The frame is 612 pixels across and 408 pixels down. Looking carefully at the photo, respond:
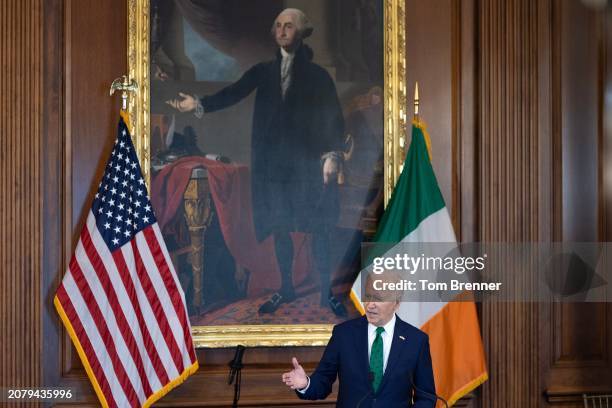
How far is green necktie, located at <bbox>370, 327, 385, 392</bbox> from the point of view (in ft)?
13.0

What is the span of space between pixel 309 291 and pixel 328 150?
104 centimetres

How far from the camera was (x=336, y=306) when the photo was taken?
222 inches

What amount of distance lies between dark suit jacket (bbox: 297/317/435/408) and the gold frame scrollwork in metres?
1.46

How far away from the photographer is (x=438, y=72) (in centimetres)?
583

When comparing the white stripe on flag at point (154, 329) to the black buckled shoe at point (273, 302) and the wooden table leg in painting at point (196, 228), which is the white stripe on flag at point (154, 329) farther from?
the black buckled shoe at point (273, 302)

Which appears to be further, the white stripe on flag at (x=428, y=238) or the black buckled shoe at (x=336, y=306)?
the black buckled shoe at (x=336, y=306)

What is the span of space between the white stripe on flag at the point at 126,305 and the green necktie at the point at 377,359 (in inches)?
71.0

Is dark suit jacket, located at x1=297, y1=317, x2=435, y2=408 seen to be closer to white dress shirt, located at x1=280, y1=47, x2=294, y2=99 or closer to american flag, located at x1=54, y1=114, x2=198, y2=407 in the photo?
american flag, located at x1=54, y1=114, x2=198, y2=407

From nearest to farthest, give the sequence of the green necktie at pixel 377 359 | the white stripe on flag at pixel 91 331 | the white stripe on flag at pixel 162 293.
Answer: the green necktie at pixel 377 359
the white stripe on flag at pixel 91 331
the white stripe on flag at pixel 162 293

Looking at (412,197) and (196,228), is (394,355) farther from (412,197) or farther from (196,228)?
(196,228)

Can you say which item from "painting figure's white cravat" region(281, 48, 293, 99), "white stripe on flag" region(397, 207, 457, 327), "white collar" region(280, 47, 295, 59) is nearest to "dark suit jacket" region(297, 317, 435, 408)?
"white stripe on flag" region(397, 207, 457, 327)

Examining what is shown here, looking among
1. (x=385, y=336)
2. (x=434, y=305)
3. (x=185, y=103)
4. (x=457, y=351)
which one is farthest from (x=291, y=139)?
(x=385, y=336)

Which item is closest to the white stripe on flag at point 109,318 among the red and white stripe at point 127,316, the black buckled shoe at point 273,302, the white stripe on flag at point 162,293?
the red and white stripe at point 127,316

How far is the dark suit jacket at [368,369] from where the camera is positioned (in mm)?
3924
